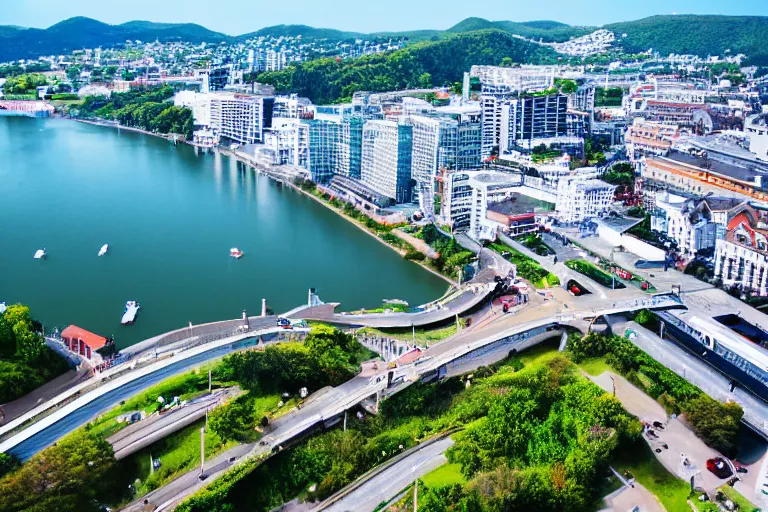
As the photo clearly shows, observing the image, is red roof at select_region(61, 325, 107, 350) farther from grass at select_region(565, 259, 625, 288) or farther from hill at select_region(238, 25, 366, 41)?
hill at select_region(238, 25, 366, 41)

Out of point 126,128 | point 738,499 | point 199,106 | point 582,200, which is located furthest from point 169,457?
point 126,128

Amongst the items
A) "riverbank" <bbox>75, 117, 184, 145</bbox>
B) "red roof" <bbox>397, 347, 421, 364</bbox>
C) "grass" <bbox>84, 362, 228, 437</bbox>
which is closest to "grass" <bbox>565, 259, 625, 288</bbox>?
"red roof" <bbox>397, 347, 421, 364</bbox>

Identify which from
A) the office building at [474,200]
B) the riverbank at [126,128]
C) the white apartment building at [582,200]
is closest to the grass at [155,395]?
the office building at [474,200]

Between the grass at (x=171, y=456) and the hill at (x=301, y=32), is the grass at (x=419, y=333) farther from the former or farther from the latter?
the hill at (x=301, y=32)

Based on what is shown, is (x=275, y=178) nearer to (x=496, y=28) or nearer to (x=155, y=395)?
(x=155, y=395)

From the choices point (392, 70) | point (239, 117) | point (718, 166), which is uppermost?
point (392, 70)
